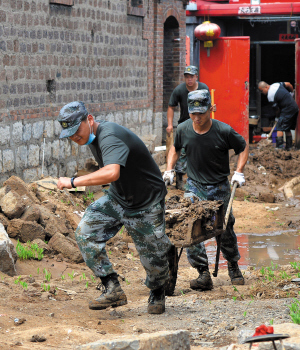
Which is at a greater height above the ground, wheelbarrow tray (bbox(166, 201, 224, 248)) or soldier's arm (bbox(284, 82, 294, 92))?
soldier's arm (bbox(284, 82, 294, 92))

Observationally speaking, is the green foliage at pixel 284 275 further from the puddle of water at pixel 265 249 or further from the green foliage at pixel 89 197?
the green foliage at pixel 89 197

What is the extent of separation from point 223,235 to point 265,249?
214cm

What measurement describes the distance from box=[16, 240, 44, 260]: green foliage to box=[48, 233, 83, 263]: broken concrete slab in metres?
0.27

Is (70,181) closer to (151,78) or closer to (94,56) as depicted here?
(94,56)

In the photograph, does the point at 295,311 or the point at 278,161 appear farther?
the point at 278,161

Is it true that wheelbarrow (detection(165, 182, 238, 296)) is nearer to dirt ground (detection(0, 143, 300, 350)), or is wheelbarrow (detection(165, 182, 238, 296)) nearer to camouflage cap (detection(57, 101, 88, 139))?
dirt ground (detection(0, 143, 300, 350))

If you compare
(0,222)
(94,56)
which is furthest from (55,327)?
(94,56)

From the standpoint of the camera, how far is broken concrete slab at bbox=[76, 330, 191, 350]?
3.88 meters

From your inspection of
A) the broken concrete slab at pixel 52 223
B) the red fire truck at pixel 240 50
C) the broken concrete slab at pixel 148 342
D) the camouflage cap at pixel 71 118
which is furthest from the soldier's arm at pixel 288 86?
the broken concrete slab at pixel 148 342

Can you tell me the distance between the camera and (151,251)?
5.18 meters

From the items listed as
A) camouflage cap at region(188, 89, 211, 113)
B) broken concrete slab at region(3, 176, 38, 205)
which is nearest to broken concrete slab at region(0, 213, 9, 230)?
broken concrete slab at region(3, 176, 38, 205)

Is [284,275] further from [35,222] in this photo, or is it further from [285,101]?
[285,101]

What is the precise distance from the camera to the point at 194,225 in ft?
17.9

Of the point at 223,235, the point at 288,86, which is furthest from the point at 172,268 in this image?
the point at 288,86
